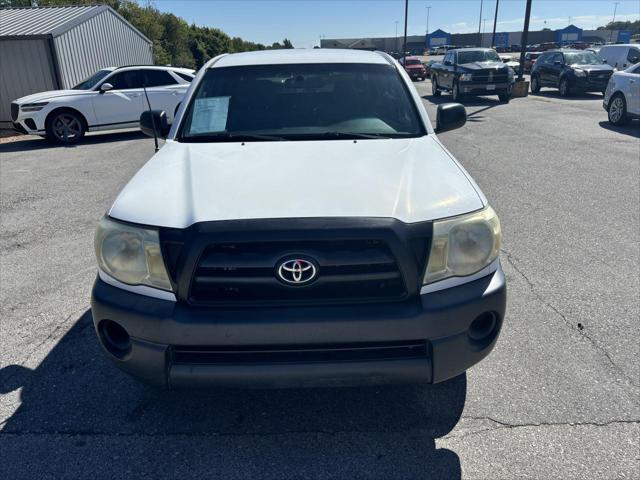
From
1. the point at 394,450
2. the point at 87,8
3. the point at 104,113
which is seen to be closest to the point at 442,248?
the point at 394,450

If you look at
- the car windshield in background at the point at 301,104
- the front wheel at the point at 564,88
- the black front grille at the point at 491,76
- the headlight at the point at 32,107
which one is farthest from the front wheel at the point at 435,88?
the car windshield in background at the point at 301,104

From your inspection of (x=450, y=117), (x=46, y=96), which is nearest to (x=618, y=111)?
(x=450, y=117)

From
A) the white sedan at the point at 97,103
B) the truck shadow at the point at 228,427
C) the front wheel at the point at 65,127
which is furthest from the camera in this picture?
the front wheel at the point at 65,127

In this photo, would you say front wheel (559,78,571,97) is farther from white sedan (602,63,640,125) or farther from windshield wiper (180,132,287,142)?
windshield wiper (180,132,287,142)

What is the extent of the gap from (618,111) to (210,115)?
11813 millimetres

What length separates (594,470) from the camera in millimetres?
2393

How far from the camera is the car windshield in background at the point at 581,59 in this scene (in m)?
20.5

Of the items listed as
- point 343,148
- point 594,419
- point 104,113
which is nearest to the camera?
point 594,419

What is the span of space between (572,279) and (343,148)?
2498mm

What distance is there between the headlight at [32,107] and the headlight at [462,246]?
470 inches

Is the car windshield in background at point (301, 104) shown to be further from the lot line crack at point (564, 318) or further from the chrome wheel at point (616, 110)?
the chrome wheel at point (616, 110)

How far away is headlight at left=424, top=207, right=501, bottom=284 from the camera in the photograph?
2.36m

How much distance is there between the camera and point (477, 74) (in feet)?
61.1

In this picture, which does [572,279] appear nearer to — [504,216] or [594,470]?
[504,216]
